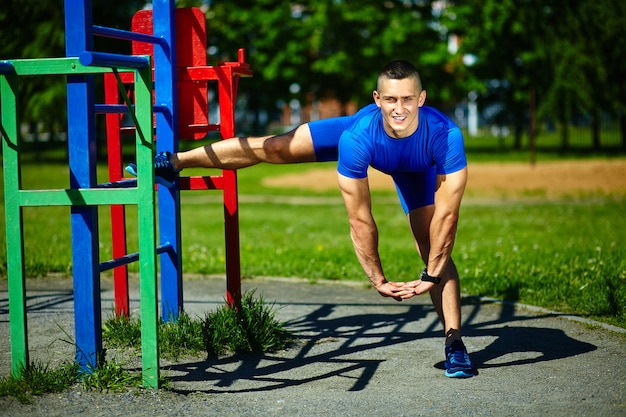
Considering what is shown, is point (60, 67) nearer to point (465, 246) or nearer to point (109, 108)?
point (109, 108)

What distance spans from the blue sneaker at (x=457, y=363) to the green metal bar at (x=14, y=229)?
2220 mm

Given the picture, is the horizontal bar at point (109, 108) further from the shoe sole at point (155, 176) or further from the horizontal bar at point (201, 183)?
the horizontal bar at point (201, 183)

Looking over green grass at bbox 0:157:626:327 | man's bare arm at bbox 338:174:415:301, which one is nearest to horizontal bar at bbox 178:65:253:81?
man's bare arm at bbox 338:174:415:301

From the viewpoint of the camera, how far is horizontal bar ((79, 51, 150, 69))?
3.68 metres

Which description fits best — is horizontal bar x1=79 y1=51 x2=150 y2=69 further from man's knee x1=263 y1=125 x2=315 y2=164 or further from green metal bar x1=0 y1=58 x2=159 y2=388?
man's knee x1=263 y1=125 x2=315 y2=164

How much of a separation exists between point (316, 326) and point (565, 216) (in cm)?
792

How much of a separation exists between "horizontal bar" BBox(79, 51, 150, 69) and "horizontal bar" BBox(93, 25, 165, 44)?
41 centimetres

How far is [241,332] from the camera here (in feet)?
16.7

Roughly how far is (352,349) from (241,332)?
0.71 metres

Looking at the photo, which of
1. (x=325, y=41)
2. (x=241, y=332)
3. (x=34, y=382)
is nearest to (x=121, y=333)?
(x=241, y=332)

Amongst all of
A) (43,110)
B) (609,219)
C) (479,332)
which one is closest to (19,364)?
(479,332)

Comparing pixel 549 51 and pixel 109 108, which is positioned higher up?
pixel 549 51

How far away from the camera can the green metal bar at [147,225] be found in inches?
159

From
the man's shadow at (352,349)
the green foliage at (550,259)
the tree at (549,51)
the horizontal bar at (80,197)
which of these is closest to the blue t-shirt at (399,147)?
the horizontal bar at (80,197)
